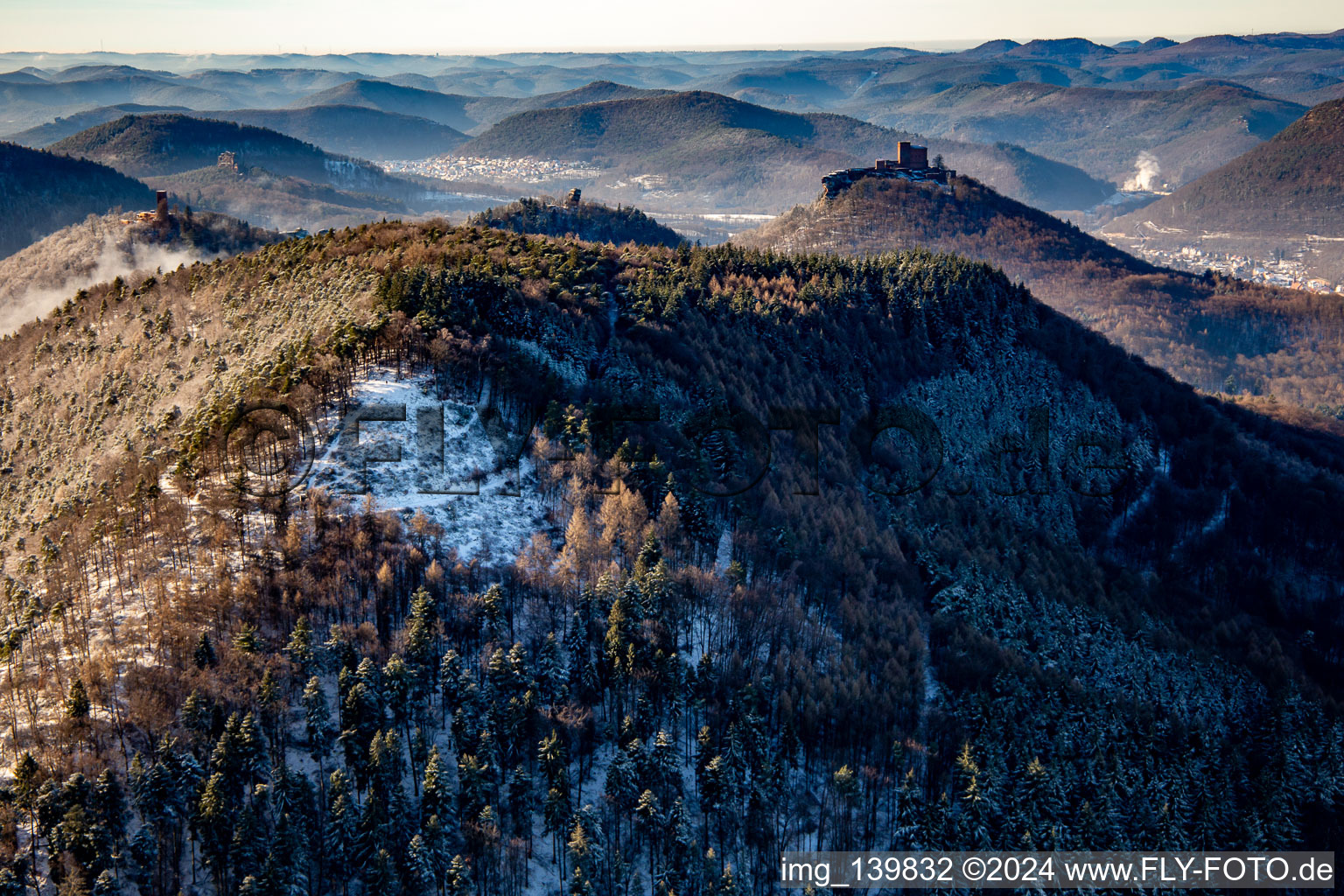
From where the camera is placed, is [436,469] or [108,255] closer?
[436,469]

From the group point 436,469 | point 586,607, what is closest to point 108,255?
point 436,469

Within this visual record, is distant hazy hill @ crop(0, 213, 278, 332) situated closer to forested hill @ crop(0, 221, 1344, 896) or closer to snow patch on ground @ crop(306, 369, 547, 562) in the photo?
forested hill @ crop(0, 221, 1344, 896)

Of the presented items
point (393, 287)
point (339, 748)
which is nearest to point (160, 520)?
point (339, 748)

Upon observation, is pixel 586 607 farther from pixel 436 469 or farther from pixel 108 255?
pixel 108 255

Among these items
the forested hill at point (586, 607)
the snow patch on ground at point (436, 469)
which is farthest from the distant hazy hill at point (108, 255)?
the snow patch on ground at point (436, 469)

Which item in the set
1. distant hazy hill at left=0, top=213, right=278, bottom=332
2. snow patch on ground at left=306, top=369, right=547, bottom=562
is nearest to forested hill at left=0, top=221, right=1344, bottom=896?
snow patch on ground at left=306, top=369, right=547, bottom=562
